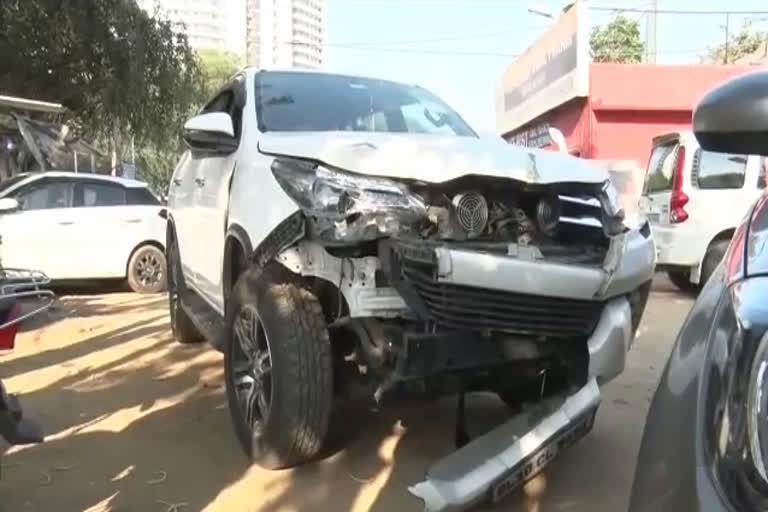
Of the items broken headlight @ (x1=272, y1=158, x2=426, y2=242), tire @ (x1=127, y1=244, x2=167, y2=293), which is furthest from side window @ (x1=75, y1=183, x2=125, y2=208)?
broken headlight @ (x1=272, y1=158, x2=426, y2=242)

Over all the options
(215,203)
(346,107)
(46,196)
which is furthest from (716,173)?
(46,196)

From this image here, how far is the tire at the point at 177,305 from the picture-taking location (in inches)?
241

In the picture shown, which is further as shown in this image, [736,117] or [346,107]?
[346,107]

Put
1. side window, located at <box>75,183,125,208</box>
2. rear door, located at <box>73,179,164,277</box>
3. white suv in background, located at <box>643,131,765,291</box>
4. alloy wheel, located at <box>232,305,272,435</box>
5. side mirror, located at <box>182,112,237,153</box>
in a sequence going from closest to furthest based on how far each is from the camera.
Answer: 1. alloy wheel, located at <box>232,305,272,435</box>
2. side mirror, located at <box>182,112,237,153</box>
3. white suv in background, located at <box>643,131,765,291</box>
4. rear door, located at <box>73,179,164,277</box>
5. side window, located at <box>75,183,125,208</box>

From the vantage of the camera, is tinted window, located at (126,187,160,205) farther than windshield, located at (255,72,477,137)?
Yes

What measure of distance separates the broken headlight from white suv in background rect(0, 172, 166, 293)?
21.2ft

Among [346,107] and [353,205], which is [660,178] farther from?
[353,205]

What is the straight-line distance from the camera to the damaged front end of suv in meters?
3.16

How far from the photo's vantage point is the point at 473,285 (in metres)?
3.13

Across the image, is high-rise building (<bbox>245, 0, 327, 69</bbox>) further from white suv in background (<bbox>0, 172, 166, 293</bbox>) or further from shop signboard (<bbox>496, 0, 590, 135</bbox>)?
white suv in background (<bbox>0, 172, 166, 293</bbox>)

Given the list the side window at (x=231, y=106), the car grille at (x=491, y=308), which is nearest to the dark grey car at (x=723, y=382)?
the car grille at (x=491, y=308)

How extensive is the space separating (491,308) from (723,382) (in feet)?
5.74

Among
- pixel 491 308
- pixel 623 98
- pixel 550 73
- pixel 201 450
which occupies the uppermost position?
pixel 550 73

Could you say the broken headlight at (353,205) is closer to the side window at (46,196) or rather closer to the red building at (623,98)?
the side window at (46,196)
